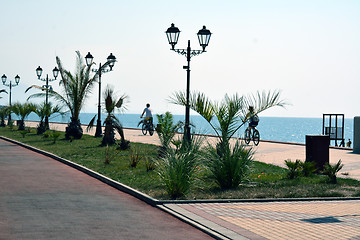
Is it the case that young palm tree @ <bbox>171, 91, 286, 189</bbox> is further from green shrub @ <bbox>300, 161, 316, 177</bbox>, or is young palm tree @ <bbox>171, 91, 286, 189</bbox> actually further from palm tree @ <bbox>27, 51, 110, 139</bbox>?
palm tree @ <bbox>27, 51, 110, 139</bbox>

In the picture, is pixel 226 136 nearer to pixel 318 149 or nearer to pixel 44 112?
pixel 318 149

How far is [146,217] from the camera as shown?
797 cm

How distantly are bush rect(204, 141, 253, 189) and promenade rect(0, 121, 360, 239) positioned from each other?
177cm

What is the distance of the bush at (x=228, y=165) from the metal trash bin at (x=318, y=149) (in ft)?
9.95

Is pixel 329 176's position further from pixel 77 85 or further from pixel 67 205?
pixel 77 85

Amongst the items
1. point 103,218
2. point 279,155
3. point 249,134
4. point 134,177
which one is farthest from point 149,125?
point 103,218

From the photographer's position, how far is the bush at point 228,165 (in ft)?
36.6

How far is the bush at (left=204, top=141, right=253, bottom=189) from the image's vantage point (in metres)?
11.1

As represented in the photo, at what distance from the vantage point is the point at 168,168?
32.9 feet

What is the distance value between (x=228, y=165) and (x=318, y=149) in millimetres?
3773

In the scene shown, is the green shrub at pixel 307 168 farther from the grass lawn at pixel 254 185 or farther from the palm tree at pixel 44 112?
the palm tree at pixel 44 112

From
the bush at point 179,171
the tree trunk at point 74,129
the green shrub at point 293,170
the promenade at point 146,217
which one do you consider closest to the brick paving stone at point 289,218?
the promenade at point 146,217

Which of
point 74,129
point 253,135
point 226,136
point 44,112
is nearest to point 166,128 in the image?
point 226,136

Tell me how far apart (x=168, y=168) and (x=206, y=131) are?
7.43 feet
